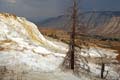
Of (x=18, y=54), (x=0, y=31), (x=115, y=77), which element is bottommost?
(x=115, y=77)

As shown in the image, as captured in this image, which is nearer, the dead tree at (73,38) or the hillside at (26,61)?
the hillside at (26,61)

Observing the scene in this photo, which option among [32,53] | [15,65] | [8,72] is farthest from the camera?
[32,53]

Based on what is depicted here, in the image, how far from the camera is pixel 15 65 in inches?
1298

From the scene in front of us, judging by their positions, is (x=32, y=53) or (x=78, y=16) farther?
(x=32, y=53)

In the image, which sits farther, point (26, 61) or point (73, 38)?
point (73, 38)

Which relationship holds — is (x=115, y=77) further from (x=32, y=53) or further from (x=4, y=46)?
(x=4, y=46)

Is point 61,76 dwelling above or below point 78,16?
below

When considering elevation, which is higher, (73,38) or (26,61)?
(73,38)

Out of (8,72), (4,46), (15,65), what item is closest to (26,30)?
(4,46)

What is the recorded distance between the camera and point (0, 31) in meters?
46.4

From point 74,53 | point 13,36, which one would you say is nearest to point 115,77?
point 74,53

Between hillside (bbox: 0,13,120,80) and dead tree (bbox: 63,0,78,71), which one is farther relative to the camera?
dead tree (bbox: 63,0,78,71)

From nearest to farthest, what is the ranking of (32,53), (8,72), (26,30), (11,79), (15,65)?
1. (11,79)
2. (8,72)
3. (15,65)
4. (32,53)
5. (26,30)

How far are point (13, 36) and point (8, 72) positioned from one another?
17629 millimetres
